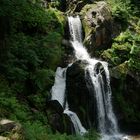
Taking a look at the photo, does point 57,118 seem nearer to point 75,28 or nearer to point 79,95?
point 79,95

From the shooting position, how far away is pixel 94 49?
22.7 m

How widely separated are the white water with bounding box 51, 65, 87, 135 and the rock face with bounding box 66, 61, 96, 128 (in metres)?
0.26

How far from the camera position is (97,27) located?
2300 cm

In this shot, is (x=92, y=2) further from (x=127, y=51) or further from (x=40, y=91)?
(x=40, y=91)

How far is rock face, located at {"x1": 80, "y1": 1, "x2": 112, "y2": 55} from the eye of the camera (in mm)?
22703

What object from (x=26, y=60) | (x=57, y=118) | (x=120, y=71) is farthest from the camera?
(x=120, y=71)

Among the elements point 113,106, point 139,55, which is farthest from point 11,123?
point 139,55

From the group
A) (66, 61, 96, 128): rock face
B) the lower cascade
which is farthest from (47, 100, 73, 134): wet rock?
(66, 61, 96, 128): rock face

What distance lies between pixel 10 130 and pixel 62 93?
973 cm

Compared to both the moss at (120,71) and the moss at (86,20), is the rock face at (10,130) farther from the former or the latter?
the moss at (86,20)

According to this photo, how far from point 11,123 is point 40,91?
7322 millimetres

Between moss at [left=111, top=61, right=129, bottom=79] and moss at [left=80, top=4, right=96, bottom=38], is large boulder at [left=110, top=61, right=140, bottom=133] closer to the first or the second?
moss at [left=111, top=61, right=129, bottom=79]

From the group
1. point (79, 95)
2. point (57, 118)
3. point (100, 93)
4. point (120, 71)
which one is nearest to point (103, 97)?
point (100, 93)

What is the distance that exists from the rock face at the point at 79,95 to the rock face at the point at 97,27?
13.0 ft
